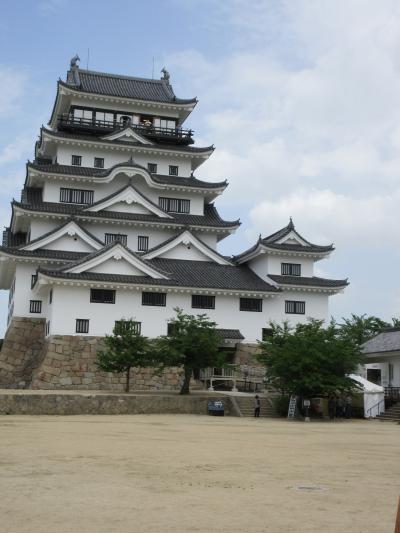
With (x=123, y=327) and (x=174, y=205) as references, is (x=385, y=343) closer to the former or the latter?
(x=123, y=327)

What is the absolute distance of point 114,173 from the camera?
48.6 meters

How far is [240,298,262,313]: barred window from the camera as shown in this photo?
46.2 metres

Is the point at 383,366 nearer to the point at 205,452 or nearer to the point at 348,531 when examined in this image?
the point at 205,452

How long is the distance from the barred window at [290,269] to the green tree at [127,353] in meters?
14.9

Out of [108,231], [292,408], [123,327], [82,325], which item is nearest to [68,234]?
[108,231]

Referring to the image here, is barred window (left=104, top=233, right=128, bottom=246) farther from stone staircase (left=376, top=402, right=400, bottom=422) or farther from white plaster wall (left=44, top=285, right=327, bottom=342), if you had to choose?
stone staircase (left=376, top=402, right=400, bottom=422)

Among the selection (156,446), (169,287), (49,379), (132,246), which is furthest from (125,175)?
(156,446)

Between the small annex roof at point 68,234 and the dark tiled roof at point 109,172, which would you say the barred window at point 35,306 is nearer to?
the small annex roof at point 68,234

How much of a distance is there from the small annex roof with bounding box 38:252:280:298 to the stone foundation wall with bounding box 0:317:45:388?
19.0 ft

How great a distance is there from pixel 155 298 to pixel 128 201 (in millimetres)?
8100

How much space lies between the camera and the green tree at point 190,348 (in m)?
35.5

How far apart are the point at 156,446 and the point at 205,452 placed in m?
1.80

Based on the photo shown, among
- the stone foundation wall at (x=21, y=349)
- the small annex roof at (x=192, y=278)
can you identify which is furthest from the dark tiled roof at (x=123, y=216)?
the stone foundation wall at (x=21, y=349)

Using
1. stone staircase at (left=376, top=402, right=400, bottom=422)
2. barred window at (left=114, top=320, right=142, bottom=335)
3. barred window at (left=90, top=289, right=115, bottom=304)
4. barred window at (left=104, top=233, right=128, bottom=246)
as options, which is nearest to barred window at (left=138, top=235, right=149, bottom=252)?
barred window at (left=104, top=233, right=128, bottom=246)
